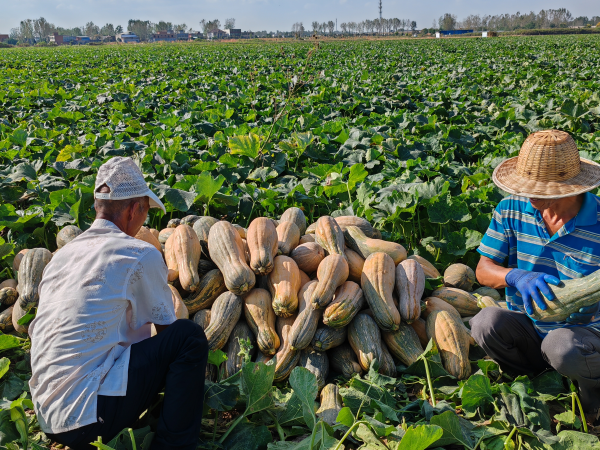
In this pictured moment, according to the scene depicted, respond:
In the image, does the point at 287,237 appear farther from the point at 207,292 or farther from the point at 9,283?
the point at 9,283

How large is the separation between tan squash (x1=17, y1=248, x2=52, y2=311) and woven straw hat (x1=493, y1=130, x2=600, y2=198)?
11.3 feet

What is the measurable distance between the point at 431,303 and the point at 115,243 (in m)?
2.22

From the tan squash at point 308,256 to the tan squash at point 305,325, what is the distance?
37cm

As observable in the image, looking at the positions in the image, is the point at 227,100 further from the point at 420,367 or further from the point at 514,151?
the point at 420,367

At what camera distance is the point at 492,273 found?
3004 millimetres

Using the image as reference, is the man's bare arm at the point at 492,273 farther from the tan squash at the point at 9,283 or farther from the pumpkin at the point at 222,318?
the tan squash at the point at 9,283

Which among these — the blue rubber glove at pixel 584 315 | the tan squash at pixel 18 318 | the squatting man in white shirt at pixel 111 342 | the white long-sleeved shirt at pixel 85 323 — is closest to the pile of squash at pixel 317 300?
the blue rubber glove at pixel 584 315

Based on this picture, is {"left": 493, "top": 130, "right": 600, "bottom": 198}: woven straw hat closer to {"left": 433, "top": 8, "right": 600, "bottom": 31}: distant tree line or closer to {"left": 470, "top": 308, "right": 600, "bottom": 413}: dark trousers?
{"left": 470, "top": 308, "right": 600, "bottom": 413}: dark trousers

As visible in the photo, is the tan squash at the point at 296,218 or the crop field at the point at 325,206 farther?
the tan squash at the point at 296,218

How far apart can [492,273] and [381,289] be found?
723mm

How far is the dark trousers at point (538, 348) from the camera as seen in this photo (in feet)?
8.68

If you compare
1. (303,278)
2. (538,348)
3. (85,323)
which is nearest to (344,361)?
(303,278)

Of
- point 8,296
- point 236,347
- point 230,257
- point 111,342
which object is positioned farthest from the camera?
point 8,296

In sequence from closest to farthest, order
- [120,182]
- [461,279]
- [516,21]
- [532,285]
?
[120,182] < [532,285] < [461,279] < [516,21]
